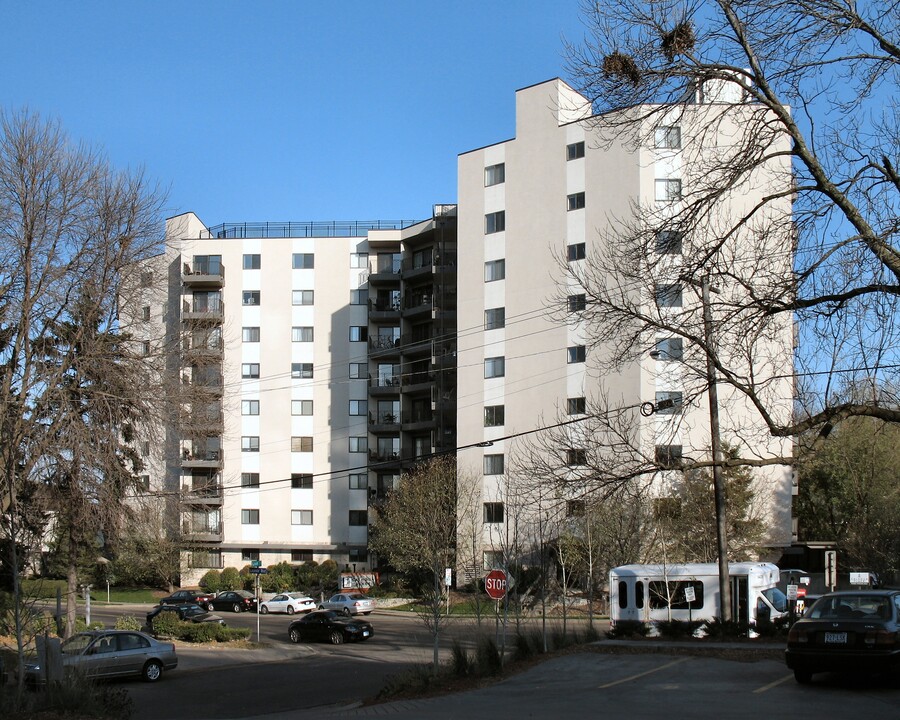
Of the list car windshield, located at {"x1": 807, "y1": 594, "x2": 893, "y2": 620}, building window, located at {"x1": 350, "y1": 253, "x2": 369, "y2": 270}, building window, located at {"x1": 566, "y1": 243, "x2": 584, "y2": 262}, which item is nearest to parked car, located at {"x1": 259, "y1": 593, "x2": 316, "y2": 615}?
building window, located at {"x1": 566, "y1": 243, "x2": 584, "y2": 262}

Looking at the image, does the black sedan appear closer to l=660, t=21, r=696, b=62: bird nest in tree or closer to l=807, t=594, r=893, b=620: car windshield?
l=807, t=594, r=893, b=620: car windshield

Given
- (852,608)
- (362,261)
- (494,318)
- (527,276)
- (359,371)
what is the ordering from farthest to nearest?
(362,261)
(359,371)
(494,318)
(527,276)
(852,608)

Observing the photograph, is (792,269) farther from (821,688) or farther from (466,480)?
(466,480)

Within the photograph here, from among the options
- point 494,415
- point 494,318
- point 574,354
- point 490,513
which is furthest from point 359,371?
point 574,354

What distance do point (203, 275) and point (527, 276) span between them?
26.0 metres

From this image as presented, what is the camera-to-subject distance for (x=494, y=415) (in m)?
56.8

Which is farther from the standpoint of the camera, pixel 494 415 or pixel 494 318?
pixel 494 318

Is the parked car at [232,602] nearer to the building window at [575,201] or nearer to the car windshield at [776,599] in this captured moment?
the building window at [575,201]

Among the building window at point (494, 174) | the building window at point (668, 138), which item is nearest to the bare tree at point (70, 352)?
the building window at point (668, 138)

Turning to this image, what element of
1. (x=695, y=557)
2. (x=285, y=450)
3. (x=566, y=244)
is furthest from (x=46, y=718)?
(x=285, y=450)

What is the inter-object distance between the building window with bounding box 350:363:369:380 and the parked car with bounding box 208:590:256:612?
18.6m

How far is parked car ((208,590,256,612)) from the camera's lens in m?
56.2

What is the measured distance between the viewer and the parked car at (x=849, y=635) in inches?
550

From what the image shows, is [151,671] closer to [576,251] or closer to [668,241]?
[668,241]
